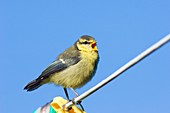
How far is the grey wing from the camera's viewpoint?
6938 millimetres

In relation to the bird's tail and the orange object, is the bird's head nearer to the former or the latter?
the bird's tail

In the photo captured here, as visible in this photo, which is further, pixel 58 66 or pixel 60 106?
pixel 58 66

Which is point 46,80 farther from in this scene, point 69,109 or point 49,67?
point 69,109

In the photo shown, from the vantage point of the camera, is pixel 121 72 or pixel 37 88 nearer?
pixel 121 72

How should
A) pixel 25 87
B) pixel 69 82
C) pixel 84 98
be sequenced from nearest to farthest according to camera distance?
pixel 84 98, pixel 25 87, pixel 69 82

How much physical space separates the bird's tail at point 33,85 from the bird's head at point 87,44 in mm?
929

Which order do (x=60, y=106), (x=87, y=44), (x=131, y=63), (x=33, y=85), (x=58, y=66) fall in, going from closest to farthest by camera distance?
1. (x=131, y=63)
2. (x=60, y=106)
3. (x=33, y=85)
4. (x=58, y=66)
5. (x=87, y=44)

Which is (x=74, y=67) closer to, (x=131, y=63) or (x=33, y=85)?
(x=33, y=85)

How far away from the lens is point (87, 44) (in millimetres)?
7133

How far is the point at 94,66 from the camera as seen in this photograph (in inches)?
271

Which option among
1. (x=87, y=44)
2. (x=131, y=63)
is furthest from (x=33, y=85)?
(x=131, y=63)

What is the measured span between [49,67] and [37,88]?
1.89 feet

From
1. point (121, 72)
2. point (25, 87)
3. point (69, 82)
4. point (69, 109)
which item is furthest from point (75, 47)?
point (121, 72)

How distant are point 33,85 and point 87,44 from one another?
1.16 meters
